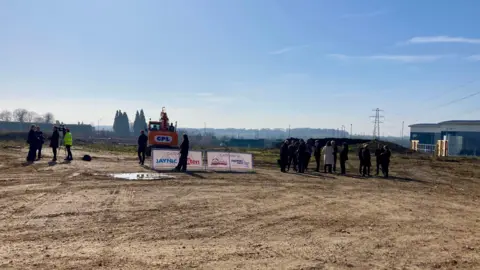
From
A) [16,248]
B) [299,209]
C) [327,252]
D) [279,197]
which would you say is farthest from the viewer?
[279,197]

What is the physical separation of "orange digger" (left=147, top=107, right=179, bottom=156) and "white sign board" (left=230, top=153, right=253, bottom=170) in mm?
10479

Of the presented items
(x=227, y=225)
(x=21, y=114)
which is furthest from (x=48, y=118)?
(x=227, y=225)

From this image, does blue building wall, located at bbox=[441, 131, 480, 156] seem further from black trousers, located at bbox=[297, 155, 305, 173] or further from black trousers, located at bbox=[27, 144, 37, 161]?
black trousers, located at bbox=[27, 144, 37, 161]

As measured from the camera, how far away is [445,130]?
80.8 meters


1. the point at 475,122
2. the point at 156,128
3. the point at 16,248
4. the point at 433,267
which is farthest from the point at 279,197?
the point at 475,122

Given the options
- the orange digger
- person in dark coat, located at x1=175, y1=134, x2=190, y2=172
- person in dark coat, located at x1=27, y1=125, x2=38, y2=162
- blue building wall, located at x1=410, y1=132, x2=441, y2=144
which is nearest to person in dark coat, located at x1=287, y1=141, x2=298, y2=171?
person in dark coat, located at x1=175, y1=134, x2=190, y2=172

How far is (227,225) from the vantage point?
10.7m

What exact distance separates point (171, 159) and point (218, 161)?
8.08 ft

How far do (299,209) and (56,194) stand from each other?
735 cm

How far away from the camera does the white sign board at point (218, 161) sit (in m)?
24.0

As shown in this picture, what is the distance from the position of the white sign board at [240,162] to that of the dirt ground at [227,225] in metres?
5.55

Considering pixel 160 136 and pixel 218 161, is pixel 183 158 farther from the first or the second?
pixel 160 136

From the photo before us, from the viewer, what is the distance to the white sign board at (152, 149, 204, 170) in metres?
23.0

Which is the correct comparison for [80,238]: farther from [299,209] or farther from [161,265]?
[299,209]
